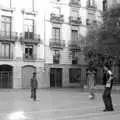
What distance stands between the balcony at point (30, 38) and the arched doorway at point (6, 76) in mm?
4223

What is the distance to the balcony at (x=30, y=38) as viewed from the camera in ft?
144

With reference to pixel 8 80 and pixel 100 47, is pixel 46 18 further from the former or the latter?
pixel 100 47

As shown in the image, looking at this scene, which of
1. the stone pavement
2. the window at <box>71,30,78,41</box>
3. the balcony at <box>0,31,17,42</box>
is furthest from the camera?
the window at <box>71,30,78,41</box>

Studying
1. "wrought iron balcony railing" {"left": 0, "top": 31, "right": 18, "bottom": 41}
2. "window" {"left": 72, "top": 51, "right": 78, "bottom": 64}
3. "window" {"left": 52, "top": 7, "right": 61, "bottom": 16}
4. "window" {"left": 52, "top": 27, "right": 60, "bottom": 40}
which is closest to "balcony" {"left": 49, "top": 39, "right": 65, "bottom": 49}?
"window" {"left": 52, "top": 27, "right": 60, "bottom": 40}

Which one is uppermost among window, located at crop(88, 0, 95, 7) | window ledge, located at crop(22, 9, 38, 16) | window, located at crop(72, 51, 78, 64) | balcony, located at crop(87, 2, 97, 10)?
window, located at crop(88, 0, 95, 7)

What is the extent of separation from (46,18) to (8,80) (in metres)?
10.8

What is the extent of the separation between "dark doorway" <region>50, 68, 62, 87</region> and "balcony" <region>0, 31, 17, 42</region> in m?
8.08

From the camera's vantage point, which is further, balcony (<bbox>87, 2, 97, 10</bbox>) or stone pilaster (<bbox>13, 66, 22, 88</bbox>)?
balcony (<bbox>87, 2, 97, 10</bbox>)

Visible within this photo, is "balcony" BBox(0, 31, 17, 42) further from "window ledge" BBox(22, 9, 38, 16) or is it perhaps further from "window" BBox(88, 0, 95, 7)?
"window" BBox(88, 0, 95, 7)

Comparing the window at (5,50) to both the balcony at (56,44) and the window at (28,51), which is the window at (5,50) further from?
the balcony at (56,44)

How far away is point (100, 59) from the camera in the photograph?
4259 cm

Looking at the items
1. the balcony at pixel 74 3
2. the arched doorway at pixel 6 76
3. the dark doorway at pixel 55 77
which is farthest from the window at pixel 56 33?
the arched doorway at pixel 6 76

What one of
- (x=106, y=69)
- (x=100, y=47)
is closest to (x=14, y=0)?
(x=100, y=47)

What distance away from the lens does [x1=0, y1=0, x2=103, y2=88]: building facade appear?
43406mm
